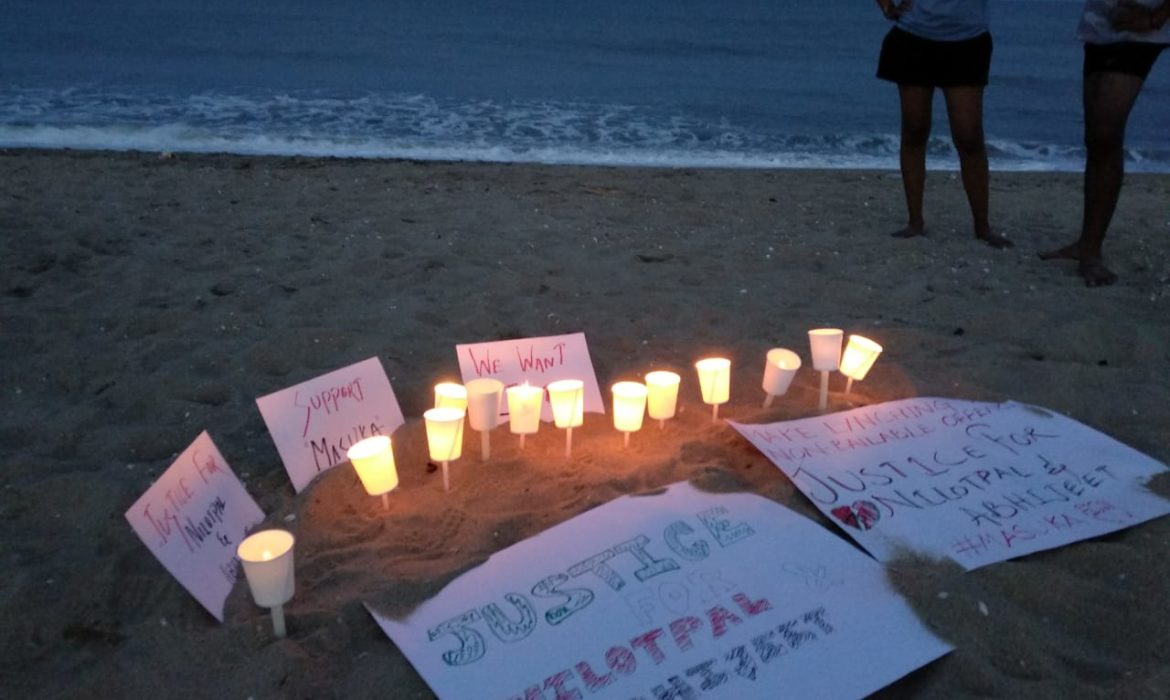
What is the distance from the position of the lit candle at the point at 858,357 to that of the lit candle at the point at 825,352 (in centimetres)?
6

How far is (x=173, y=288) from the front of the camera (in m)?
3.12

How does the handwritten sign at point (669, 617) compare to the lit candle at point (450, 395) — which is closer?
the handwritten sign at point (669, 617)

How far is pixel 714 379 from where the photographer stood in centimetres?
206

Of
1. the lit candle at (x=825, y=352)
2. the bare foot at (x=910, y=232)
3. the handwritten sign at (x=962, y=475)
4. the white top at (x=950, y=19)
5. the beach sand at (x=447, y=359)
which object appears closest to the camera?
the beach sand at (x=447, y=359)

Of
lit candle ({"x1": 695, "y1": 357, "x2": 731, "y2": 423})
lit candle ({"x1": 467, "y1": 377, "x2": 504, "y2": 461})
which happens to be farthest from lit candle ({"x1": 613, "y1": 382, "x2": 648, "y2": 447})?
lit candle ({"x1": 467, "y1": 377, "x2": 504, "y2": 461})

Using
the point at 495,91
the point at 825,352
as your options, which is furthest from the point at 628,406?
the point at 495,91

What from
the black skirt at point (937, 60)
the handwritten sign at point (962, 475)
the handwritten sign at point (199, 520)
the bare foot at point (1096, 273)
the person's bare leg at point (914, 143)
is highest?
the black skirt at point (937, 60)

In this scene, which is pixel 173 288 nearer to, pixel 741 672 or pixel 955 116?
pixel 741 672

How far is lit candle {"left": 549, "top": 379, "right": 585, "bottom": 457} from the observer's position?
1.93 metres

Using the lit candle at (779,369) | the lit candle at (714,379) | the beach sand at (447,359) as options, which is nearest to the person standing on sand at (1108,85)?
the beach sand at (447,359)

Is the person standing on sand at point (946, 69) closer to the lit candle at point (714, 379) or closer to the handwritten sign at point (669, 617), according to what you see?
the lit candle at point (714, 379)

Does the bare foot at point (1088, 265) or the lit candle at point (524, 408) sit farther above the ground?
the lit candle at point (524, 408)

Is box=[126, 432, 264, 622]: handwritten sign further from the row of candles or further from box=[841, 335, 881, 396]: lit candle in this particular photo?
box=[841, 335, 881, 396]: lit candle

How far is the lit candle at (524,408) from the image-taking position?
190cm
